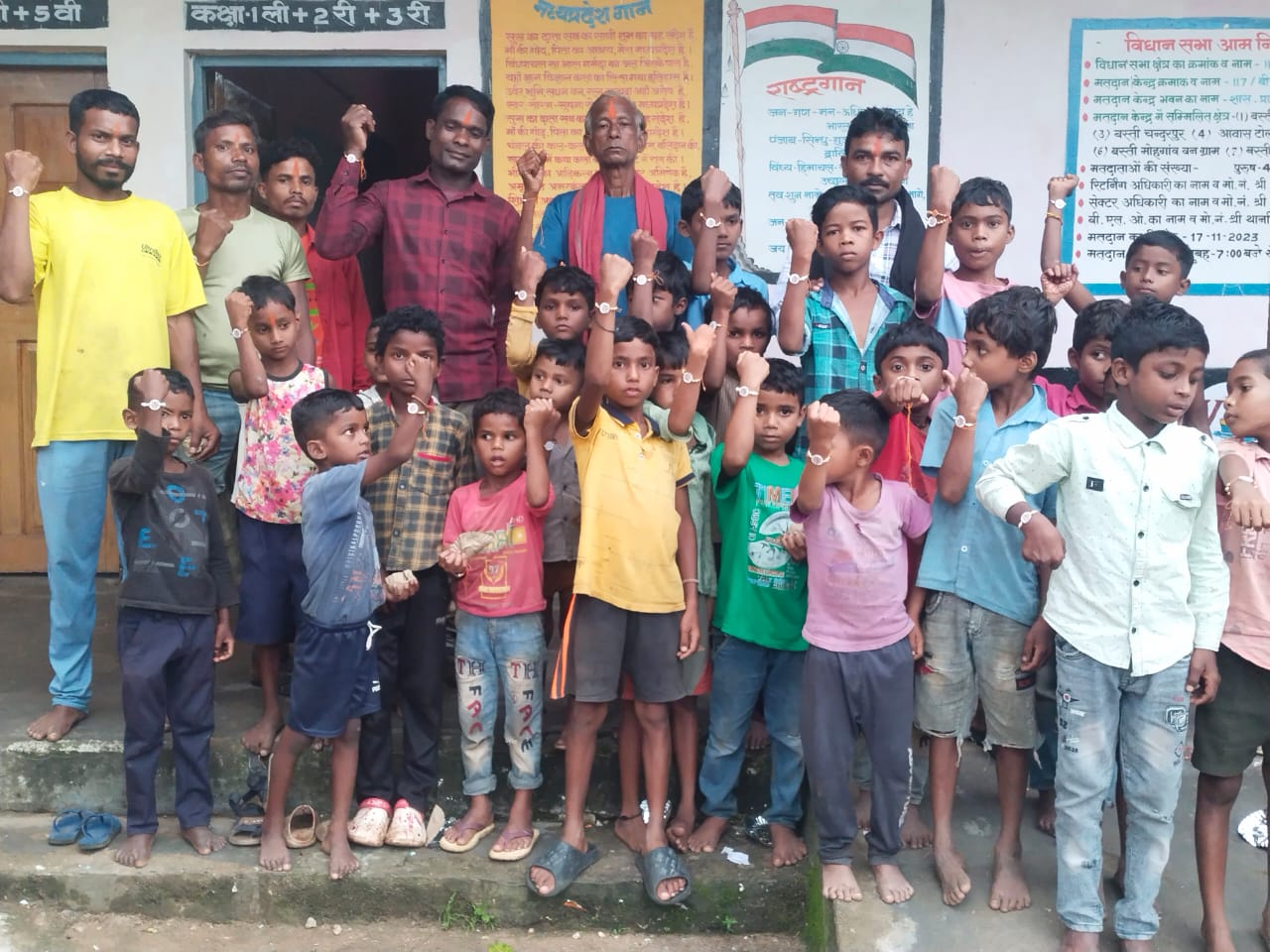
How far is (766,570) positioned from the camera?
127 inches

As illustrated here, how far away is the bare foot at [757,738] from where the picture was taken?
3.60 m

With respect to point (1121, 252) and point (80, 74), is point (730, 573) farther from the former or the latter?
point (80, 74)

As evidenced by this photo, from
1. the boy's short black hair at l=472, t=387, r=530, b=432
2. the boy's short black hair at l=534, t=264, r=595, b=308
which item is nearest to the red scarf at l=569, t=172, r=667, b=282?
the boy's short black hair at l=534, t=264, r=595, b=308

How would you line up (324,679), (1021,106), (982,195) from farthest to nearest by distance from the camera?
(1021,106) → (982,195) → (324,679)

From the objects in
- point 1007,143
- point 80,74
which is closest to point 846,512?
point 1007,143

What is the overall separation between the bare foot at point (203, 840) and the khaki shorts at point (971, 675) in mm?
2069

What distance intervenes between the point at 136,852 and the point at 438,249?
6.99ft

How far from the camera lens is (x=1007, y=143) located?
480cm

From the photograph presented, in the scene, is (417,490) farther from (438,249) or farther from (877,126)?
(877,126)

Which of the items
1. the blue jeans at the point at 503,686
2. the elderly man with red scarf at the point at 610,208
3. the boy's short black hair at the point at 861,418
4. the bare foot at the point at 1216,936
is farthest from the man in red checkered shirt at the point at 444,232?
the bare foot at the point at 1216,936

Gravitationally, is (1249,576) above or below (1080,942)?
above

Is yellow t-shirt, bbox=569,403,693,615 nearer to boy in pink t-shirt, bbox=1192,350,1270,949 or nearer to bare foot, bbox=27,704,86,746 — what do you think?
boy in pink t-shirt, bbox=1192,350,1270,949

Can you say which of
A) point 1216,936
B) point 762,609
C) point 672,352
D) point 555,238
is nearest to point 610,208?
point 555,238

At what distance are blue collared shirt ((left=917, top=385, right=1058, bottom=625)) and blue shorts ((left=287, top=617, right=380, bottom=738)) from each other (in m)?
1.58
